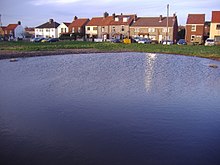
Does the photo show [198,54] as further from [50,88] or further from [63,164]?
[63,164]

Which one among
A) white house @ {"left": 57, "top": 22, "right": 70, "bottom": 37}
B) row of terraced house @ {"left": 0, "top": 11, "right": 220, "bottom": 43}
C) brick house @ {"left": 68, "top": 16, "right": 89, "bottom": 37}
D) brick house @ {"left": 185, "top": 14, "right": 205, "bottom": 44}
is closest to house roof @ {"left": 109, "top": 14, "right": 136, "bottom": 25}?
row of terraced house @ {"left": 0, "top": 11, "right": 220, "bottom": 43}

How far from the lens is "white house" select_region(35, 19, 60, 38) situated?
82.9 metres

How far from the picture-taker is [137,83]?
17.1 m

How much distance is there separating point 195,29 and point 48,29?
47.4m

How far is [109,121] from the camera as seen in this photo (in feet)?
33.3

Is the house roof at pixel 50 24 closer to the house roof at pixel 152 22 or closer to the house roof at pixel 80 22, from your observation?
the house roof at pixel 80 22

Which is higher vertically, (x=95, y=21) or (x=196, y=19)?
(x=95, y=21)

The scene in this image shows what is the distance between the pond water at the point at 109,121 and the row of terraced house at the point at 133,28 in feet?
140

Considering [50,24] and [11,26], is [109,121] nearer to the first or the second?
[50,24]

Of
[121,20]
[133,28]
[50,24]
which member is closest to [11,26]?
[50,24]

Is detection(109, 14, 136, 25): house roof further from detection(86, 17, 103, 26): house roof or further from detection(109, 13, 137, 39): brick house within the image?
detection(86, 17, 103, 26): house roof

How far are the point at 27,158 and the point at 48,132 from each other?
1.78 meters

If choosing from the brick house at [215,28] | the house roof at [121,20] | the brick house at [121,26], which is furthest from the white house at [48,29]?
the brick house at [215,28]

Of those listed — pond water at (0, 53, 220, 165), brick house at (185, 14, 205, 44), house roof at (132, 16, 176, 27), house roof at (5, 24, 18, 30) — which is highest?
house roof at (5, 24, 18, 30)
